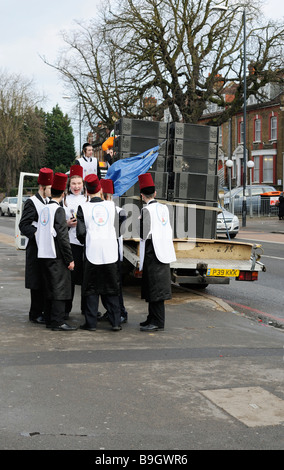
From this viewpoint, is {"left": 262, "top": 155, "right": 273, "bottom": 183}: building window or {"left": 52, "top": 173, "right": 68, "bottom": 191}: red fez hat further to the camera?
{"left": 262, "top": 155, "right": 273, "bottom": 183}: building window

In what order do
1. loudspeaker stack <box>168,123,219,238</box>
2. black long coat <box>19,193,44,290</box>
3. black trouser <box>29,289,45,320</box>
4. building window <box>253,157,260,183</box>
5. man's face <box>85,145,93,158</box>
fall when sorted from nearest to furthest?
black long coat <box>19,193,44,290</box>, black trouser <box>29,289,45,320</box>, man's face <box>85,145,93,158</box>, loudspeaker stack <box>168,123,219,238</box>, building window <box>253,157,260,183</box>

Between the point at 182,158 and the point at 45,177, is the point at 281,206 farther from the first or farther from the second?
the point at 45,177

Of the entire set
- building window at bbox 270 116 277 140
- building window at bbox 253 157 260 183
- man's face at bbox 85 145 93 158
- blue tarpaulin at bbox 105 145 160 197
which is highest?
building window at bbox 270 116 277 140

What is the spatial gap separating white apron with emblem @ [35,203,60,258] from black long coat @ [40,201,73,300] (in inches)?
1.7

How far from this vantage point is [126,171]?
10.4 meters

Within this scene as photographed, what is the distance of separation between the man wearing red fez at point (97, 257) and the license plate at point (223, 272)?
2.29 m

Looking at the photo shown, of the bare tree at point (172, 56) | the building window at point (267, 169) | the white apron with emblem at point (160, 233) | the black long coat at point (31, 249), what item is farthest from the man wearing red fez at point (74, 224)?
the building window at point (267, 169)

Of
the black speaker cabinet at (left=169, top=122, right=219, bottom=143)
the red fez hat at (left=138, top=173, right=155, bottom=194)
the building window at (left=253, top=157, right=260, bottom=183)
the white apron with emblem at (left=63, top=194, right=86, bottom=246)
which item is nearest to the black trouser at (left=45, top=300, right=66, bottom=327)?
the white apron with emblem at (left=63, top=194, right=86, bottom=246)

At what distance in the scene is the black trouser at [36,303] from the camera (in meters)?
7.84

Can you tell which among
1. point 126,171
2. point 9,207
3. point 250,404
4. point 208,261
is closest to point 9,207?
point 9,207

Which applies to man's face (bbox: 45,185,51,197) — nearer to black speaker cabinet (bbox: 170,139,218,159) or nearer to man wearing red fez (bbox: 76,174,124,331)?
man wearing red fez (bbox: 76,174,124,331)

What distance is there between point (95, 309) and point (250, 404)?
2.87 meters

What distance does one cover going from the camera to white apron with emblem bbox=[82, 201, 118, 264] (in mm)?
7406
